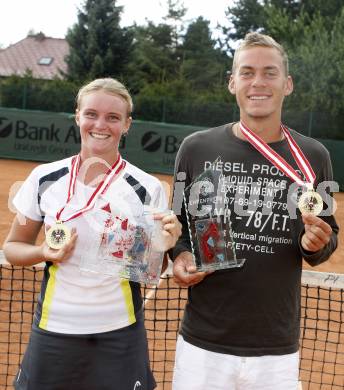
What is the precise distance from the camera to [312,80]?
21.2 m

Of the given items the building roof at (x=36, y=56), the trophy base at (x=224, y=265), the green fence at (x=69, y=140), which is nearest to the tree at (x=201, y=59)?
the building roof at (x=36, y=56)

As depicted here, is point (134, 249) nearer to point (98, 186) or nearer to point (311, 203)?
point (98, 186)

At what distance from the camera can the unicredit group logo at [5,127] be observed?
19.3 meters

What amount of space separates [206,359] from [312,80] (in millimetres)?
20009

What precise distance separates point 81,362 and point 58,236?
1.70 feet

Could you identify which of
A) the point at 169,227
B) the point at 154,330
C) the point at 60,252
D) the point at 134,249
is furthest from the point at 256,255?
the point at 154,330

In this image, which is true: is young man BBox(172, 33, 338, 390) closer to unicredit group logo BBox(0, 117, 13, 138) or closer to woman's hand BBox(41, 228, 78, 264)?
woman's hand BBox(41, 228, 78, 264)

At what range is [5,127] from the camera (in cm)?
1930

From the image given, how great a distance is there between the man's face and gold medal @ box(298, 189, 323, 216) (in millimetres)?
416

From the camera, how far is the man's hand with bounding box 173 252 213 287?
7.97ft

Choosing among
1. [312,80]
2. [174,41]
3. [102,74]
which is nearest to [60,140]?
[312,80]

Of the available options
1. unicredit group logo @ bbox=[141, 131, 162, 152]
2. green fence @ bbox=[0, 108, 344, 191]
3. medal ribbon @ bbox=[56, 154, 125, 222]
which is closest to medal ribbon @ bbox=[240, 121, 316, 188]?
medal ribbon @ bbox=[56, 154, 125, 222]

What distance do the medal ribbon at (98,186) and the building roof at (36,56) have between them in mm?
42793

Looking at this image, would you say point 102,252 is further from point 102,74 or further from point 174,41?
point 174,41
